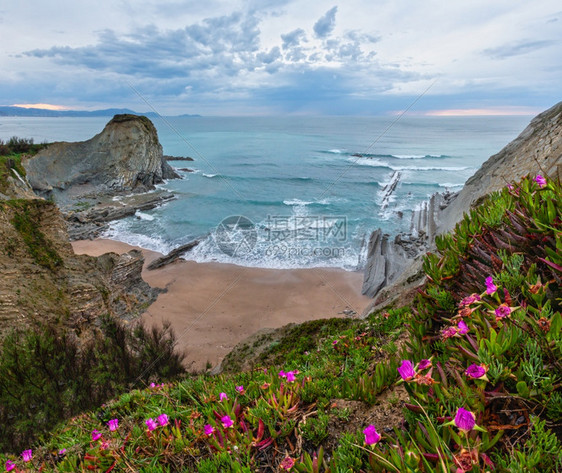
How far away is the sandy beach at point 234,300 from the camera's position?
15.2m

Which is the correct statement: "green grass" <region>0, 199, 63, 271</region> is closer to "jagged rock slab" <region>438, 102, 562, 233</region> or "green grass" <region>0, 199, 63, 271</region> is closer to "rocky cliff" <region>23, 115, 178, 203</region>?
"jagged rock slab" <region>438, 102, 562, 233</region>

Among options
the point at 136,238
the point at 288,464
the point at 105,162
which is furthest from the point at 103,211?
the point at 288,464

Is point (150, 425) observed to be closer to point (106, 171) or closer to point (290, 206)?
point (290, 206)

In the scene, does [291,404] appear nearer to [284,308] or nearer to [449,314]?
[449,314]

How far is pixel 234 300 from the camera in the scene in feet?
60.3

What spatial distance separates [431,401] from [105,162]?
5051cm

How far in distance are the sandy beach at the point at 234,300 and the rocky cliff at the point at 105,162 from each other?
2503cm

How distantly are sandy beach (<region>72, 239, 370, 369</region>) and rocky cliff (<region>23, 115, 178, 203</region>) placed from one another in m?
25.0

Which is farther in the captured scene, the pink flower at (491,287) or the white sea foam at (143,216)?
the white sea foam at (143,216)

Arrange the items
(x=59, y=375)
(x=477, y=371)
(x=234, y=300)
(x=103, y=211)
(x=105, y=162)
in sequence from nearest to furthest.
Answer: (x=477, y=371) → (x=59, y=375) → (x=234, y=300) → (x=103, y=211) → (x=105, y=162)

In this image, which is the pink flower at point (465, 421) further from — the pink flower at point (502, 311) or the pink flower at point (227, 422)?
the pink flower at point (227, 422)

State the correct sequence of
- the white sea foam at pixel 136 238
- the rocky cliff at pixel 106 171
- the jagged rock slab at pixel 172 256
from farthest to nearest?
1. the rocky cliff at pixel 106 171
2. the white sea foam at pixel 136 238
3. the jagged rock slab at pixel 172 256

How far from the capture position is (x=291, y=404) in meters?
2.09

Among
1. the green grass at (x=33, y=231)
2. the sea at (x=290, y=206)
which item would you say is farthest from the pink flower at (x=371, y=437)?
the sea at (x=290, y=206)
